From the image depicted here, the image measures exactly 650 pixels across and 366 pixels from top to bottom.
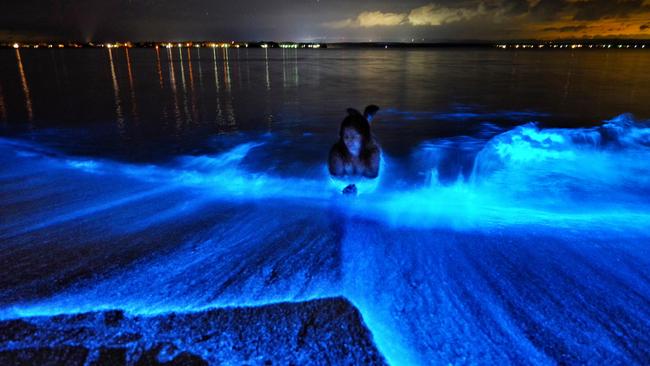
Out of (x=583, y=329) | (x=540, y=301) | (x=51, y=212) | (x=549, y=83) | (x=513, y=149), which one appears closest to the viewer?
(x=583, y=329)

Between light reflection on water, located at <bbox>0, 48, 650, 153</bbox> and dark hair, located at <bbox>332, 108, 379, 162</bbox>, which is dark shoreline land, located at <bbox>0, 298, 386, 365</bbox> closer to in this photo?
dark hair, located at <bbox>332, 108, 379, 162</bbox>

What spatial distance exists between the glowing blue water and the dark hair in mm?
694

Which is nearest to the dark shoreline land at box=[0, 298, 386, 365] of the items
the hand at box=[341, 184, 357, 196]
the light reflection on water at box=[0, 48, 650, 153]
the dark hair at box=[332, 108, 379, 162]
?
the hand at box=[341, 184, 357, 196]

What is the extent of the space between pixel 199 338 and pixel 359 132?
324 centimetres

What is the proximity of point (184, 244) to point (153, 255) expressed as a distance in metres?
0.34

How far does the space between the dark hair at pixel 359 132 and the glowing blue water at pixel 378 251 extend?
69 cm

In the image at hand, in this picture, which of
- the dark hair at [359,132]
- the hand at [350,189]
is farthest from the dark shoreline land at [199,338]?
the dark hair at [359,132]

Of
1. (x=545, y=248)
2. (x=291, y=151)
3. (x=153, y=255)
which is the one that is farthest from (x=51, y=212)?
(x=545, y=248)

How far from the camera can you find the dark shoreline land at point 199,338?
8.21ft

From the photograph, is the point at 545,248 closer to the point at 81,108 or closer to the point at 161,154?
the point at 161,154

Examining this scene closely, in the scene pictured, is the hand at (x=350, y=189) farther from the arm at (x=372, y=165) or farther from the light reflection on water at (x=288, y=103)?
the light reflection on water at (x=288, y=103)

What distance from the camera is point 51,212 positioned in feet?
15.8

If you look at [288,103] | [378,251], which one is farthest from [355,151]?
[288,103]

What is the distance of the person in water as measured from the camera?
5.03 m
